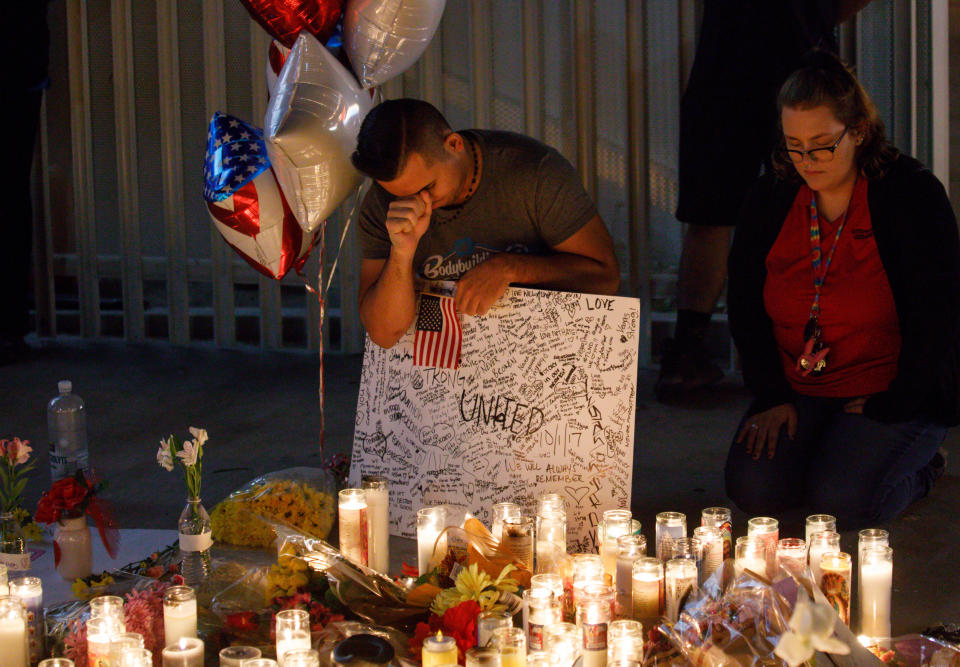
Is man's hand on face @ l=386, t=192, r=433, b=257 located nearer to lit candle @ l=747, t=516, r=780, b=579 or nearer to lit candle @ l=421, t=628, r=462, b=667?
lit candle @ l=747, t=516, r=780, b=579

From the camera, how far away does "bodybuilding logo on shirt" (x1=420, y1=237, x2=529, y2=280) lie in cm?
334

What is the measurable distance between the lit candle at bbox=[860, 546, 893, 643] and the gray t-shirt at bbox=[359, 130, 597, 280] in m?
1.29

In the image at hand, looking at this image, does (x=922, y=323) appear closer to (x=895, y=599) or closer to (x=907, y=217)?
(x=907, y=217)

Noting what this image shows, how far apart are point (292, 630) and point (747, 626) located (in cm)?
87

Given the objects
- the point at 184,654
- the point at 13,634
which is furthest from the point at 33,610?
the point at 184,654

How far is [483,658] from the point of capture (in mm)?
1978

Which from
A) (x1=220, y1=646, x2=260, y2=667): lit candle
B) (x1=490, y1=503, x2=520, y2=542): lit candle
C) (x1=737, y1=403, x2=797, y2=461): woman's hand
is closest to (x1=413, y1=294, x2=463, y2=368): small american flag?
(x1=490, y1=503, x2=520, y2=542): lit candle

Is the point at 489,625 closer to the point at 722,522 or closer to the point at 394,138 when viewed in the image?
the point at 722,522

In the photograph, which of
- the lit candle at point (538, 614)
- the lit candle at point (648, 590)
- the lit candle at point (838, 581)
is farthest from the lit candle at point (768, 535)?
the lit candle at point (538, 614)

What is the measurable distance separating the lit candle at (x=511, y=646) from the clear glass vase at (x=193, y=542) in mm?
1052

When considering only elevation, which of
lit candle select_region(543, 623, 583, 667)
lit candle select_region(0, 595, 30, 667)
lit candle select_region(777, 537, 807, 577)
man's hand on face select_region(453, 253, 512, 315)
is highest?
man's hand on face select_region(453, 253, 512, 315)

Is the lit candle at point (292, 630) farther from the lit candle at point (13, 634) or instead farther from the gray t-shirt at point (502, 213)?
the gray t-shirt at point (502, 213)

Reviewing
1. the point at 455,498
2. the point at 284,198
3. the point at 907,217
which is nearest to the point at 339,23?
the point at 284,198

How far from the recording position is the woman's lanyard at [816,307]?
3.21m
